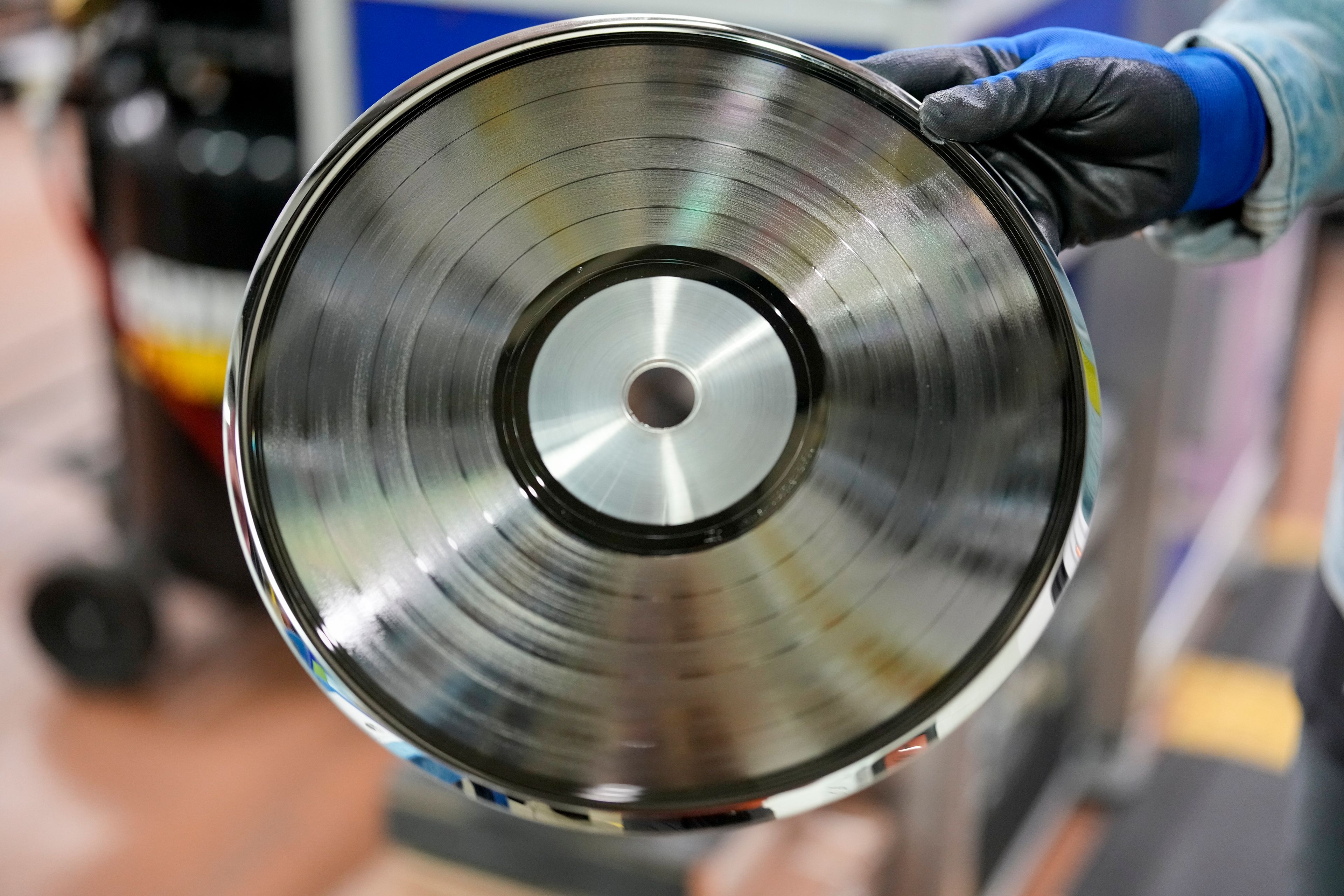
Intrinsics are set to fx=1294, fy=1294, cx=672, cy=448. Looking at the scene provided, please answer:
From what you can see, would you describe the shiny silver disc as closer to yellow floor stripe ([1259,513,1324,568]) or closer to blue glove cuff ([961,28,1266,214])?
blue glove cuff ([961,28,1266,214])

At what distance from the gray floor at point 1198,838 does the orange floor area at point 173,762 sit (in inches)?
47.2

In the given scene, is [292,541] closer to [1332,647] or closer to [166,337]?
[1332,647]

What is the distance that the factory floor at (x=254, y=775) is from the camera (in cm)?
199

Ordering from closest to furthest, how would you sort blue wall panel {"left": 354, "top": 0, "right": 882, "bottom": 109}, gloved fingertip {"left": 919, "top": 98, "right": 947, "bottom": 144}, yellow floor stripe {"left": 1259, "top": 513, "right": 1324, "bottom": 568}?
gloved fingertip {"left": 919, "top": 98, "right": 947, "bottom": 144}, blue wall panel {"left": 354, "top": 0, "right": 882, "bottom": 109}, yellow floor stripe {"left": 1259, "top": 513, "right": 1324, "bottom": 568}

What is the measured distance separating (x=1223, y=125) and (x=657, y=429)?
0.39 meters

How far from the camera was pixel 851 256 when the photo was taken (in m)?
0.61

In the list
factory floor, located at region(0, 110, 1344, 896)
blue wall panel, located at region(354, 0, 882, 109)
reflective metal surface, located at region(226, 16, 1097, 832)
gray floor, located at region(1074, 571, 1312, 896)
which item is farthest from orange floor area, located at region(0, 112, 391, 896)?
reflective metal surface, located at region(226, 16, 1097, 832)

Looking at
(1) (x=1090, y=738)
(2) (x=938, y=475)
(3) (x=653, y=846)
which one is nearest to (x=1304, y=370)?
(1) (x=1090, y=738)

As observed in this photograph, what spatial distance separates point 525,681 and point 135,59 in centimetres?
192

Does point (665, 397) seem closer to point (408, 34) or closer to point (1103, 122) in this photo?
point (1103, 122)

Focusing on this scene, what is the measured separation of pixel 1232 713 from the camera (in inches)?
98.0

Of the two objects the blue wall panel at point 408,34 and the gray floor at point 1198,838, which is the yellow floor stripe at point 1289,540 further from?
the blue wall panel at point 408,34

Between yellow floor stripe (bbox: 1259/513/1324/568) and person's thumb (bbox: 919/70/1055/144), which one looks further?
yellow floor stripe (bbox: 1259/513/1324/568)

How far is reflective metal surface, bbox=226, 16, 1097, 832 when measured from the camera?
59cm
